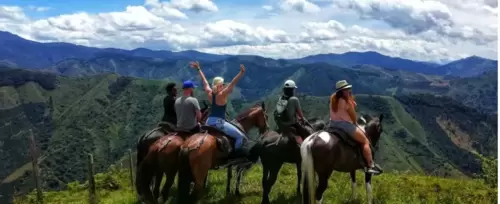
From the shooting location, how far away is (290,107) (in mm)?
15180

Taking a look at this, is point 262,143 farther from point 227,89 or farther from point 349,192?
point 349,192

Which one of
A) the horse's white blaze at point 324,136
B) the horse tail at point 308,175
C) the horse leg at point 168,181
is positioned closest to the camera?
the horse tail at point 308,175

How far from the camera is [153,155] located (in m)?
14.1

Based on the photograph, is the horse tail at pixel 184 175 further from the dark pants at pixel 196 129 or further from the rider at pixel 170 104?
the rider at pixel 170 104

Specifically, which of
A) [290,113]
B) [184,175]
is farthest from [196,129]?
[290,113]

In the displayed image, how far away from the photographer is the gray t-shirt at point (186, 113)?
14500mm

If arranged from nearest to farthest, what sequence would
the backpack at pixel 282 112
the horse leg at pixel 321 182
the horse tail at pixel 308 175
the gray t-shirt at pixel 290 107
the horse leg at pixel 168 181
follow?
1. the horse tail at pixel 308 175
2. the horse leg at pixel 321 182
3. the horse leg at pixel 168 181
4. the gray t-shirt at pixel 290 107
5. the backpack at pixel 282 112

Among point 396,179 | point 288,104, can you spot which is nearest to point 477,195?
point 396,179

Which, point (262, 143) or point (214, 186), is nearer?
point (262, 143)

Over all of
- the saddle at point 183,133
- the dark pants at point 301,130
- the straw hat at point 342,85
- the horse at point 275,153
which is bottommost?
the horse at point 275,153

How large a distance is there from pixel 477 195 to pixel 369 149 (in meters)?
5.19

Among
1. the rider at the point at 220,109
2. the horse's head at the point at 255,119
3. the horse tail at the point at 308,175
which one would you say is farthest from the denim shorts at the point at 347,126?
the horse's head at the point at 255,119

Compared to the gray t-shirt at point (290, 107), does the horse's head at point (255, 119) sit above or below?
below

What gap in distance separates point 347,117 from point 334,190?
4073 mm
